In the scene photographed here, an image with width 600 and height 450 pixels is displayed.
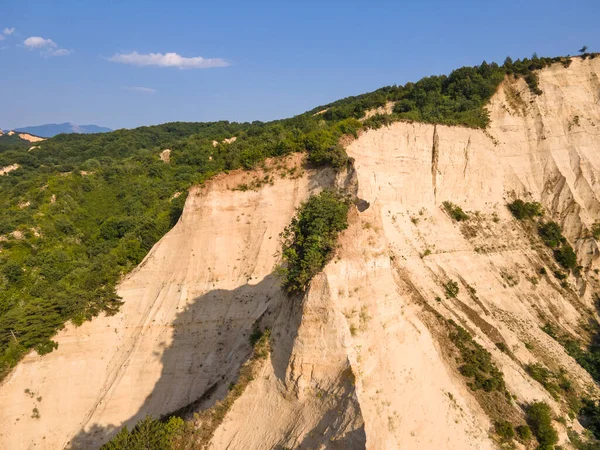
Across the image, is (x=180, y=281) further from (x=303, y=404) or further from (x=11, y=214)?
(x=11, y=214)

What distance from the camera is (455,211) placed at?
2583cm

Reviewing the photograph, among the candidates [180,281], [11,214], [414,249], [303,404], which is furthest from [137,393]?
[11,214]

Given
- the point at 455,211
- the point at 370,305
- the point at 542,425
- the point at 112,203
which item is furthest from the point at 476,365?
the point at 112,203

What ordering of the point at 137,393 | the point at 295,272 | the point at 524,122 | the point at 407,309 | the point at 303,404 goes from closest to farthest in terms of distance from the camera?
the point at 303,404
the point at 295,272
the point at 407,309
the point at 137,393
the point at 524,122

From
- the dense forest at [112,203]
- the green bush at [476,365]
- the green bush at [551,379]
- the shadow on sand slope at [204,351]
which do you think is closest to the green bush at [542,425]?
the green bush at [476,365]

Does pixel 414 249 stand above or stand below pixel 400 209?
below

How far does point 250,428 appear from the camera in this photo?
502 inches

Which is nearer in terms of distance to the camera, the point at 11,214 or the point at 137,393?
the point at 137,393

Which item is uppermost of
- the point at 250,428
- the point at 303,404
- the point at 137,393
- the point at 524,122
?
the point at 524,122

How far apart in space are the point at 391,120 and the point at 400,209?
726 cm

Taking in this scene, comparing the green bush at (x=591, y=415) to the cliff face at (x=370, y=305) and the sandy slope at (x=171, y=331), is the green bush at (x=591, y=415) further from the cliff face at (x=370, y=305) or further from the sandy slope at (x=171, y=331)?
the sandy slope at (x=171, y=331)

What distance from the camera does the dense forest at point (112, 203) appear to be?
71.7 ft

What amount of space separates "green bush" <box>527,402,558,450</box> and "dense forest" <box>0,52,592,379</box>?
628 inches

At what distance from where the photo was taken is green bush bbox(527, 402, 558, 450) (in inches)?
536
